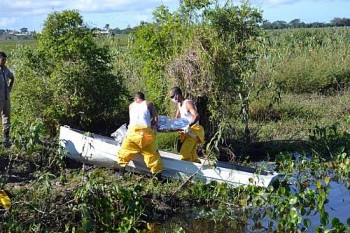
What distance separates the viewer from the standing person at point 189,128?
9.95m

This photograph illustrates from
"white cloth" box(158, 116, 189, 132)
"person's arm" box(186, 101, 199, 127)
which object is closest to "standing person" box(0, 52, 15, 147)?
"white cloth" box(158, 116, 189, 132)

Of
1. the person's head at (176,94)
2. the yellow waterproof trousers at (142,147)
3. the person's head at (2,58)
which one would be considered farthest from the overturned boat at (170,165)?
the person's head at (2,58)

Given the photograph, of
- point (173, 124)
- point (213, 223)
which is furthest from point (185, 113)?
point (213, 223)

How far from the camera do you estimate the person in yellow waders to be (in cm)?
939

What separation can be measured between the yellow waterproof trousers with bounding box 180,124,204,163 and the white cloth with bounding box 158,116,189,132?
0.13m

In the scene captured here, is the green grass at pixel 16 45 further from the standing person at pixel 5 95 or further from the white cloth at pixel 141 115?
the white cloth at pixel 141 115

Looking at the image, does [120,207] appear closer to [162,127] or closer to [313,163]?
[162,127]

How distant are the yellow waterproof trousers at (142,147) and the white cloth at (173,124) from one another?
Result: 1.95 ft

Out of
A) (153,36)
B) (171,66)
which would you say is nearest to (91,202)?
(171,66)

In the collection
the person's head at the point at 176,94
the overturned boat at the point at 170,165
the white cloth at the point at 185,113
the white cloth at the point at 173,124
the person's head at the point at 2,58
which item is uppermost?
the person's head at the point at 2,58

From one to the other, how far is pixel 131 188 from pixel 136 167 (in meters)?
1.65

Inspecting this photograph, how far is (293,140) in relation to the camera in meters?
12.5

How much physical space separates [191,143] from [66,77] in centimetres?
325

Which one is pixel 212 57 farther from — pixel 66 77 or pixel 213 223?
pixel 213 223
